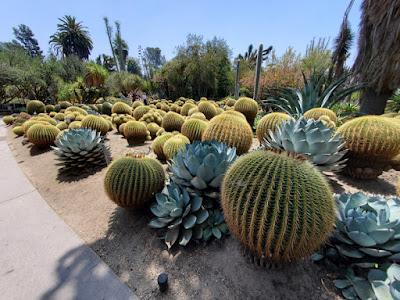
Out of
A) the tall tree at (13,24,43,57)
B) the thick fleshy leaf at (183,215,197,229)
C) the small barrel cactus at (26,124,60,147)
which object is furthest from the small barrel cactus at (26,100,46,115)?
the tall tree at (13,24,43,57)

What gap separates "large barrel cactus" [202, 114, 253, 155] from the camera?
3203 mm

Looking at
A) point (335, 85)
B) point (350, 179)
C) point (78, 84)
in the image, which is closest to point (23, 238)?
point (350, 179)

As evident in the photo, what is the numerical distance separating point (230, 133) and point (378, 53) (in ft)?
19.5

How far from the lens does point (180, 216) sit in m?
2.11

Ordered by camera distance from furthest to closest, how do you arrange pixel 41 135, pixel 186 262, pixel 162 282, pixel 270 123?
pixel 41 135 < pixel 270 123 < pixel 186 262 < pixel 162 282

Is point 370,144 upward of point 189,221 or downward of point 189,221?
upward

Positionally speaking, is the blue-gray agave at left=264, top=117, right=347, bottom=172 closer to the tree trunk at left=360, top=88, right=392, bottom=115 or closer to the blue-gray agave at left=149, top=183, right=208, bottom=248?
the blue-gray agave at left=149, top=183, right=208, bottom=248

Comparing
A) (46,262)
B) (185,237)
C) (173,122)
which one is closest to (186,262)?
(185,237)

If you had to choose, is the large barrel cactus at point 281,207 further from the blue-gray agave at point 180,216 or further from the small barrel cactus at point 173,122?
the small barrel cactus at point 173,122

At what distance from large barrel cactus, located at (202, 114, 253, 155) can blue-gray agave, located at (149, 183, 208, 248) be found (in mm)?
1280

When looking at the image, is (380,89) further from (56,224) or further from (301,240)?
(56,224)

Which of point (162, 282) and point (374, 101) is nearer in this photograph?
point (162, 282)

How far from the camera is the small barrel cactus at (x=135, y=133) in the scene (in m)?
5.42

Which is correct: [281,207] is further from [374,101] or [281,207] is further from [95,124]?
[374,101]
